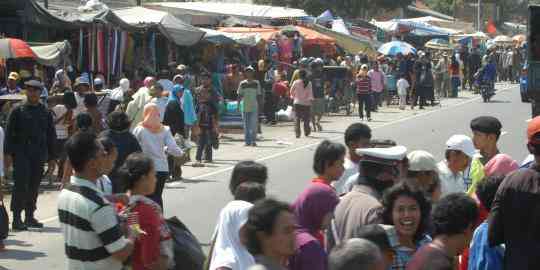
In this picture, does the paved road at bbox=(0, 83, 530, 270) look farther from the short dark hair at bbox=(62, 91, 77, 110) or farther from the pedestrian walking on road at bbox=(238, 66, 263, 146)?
the short dark hair at bbox=(62, 91, 77, 110)

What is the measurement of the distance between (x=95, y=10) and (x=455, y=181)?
17443 millimetres

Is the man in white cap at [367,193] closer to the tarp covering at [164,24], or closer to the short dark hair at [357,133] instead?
the short dark hair at [357,133]

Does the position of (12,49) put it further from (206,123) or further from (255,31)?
(255,31)

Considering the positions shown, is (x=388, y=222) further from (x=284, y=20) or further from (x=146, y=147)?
(x=284, y=20)

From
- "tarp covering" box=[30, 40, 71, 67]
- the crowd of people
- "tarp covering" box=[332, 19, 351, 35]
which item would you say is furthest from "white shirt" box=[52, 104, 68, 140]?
"tarp covering" box=[332, 19, 351, 35]

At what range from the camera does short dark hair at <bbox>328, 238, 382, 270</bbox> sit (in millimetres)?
4156

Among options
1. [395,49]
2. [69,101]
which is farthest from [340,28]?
[69,101]

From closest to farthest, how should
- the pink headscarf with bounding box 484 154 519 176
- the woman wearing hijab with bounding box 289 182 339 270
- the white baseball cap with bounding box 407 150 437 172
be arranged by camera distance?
the woman wearing hijab with bounding box 289 182 339 270
the white baseball cap with bounding box 407 150 437 172
the pink headscarf with bounding box 484 154 519 176

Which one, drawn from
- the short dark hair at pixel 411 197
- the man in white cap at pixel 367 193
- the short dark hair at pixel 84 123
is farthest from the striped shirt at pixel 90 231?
the short dark hair at pixel 84 123

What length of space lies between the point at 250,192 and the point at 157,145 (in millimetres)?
5366

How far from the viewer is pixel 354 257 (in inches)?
164

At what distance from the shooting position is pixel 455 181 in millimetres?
7938

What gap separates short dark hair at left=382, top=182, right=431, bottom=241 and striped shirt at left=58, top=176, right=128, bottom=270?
1445mm

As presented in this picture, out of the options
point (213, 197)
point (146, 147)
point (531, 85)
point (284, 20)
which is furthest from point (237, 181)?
point (284, 20)
